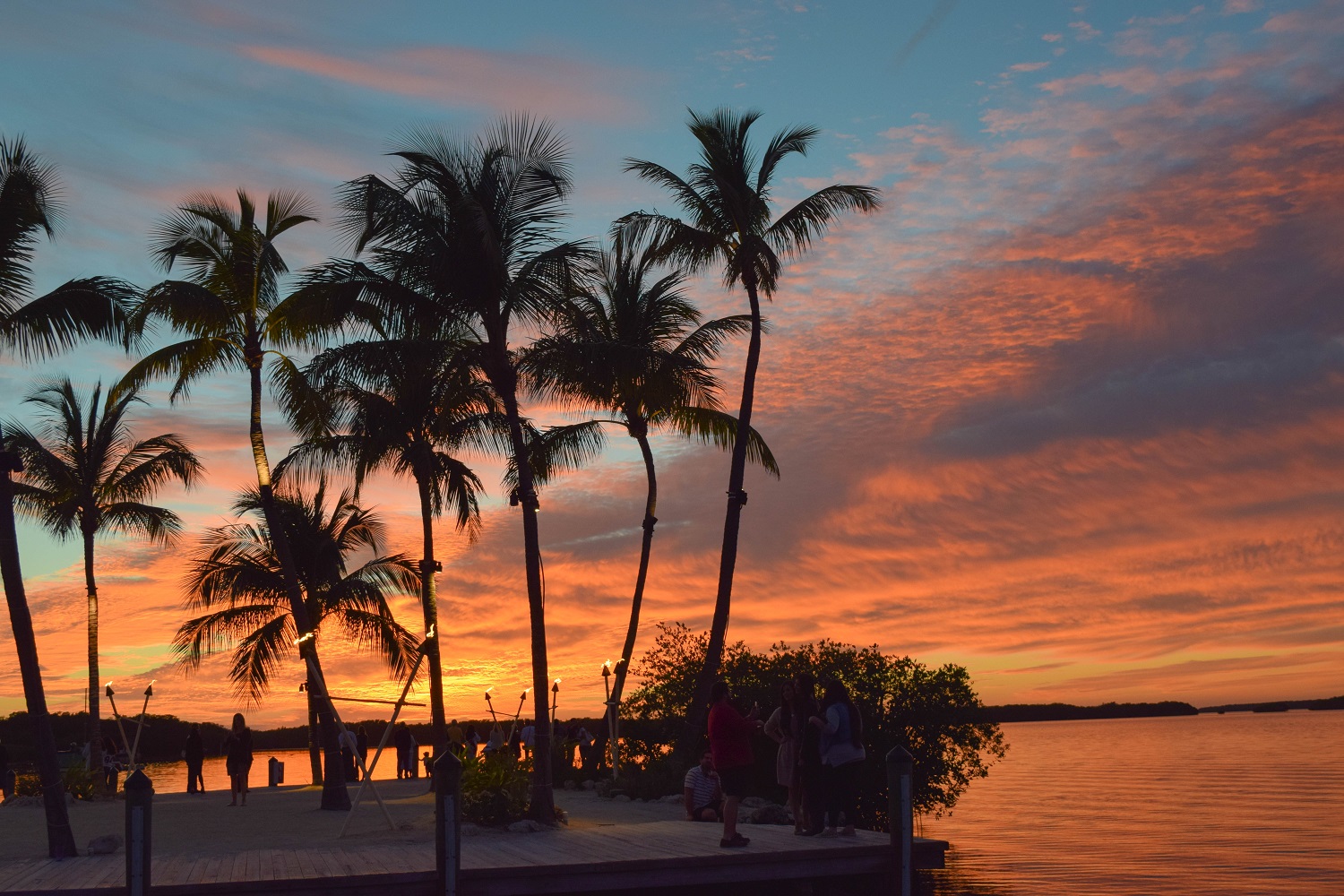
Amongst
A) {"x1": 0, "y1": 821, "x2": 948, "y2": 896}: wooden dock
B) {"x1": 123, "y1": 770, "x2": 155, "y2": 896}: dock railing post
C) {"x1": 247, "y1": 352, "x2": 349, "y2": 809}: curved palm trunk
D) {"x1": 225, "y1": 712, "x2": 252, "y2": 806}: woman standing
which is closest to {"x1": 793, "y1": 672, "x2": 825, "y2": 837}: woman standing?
{"x1": 0, "y1": 821, "x2": 948, "y2": 896}: wooden dock

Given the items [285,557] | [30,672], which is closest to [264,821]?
[285,557]

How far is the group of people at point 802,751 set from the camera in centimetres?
1442

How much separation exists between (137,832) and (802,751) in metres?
7.66

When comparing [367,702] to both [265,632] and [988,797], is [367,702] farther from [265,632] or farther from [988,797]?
[988,797]

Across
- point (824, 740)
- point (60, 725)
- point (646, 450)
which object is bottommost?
point (60, 725)

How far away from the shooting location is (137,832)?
12047 millimetres

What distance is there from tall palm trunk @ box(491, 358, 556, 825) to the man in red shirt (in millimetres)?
4453

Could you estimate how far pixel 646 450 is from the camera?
104 ft

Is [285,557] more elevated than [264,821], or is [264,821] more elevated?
[285,557]

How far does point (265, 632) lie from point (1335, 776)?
163 feet

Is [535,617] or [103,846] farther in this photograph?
[535,617]

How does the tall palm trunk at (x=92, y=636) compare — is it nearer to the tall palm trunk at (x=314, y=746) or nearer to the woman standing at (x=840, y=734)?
the tall palm trunk at (x=314, y=746)

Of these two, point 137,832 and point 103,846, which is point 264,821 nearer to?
point 103,846

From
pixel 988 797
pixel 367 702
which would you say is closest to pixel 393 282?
pixel 367 702
